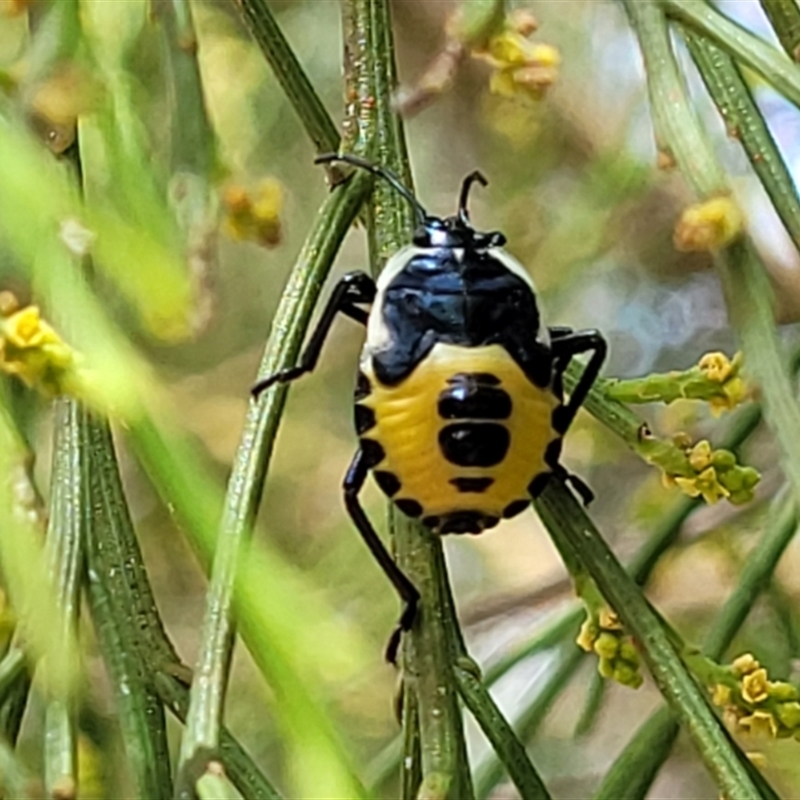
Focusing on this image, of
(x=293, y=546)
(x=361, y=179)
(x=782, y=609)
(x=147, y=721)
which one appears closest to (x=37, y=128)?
(x=361, y=179)

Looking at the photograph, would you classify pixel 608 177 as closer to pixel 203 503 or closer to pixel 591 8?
pixel 591 8

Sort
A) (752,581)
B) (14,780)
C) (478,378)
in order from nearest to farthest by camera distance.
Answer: (14,780)
(478,378)
(752,581)

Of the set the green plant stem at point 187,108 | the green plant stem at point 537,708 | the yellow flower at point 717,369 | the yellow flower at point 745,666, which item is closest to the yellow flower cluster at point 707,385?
the yellow flower at point 717,369

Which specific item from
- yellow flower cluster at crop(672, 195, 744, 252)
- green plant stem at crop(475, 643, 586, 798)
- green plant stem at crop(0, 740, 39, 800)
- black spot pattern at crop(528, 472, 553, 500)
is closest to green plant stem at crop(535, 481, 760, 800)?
black spot pattern at crop(528, 472, 553, 500)

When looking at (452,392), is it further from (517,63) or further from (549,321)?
(549,321)

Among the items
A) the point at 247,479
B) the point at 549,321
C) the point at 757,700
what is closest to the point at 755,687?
the point at 757,700

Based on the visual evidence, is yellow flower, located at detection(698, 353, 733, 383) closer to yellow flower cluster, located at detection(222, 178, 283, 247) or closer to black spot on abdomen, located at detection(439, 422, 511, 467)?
black spot on abdomen, located at detection(439, 422, 511, 467)

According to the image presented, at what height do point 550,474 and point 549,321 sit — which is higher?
point 549,321

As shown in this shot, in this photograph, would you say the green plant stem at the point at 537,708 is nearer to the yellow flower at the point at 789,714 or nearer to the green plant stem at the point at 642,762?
the green plant stem at the point at 642,762
